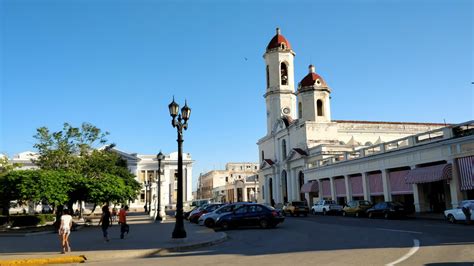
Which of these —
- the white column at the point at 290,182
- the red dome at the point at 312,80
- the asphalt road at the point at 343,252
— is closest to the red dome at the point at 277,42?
the red dome at the point at 312,80

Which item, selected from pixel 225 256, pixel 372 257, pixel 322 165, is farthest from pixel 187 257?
pixel 322 165

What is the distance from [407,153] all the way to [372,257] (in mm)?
25058

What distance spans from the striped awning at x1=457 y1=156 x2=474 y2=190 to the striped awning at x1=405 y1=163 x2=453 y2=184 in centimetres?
72

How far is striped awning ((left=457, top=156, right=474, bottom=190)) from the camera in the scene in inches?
1094

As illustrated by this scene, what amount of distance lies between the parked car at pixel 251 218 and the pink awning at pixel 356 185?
20440mm

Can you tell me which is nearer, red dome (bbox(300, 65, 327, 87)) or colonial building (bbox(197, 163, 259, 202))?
red dome (bbox(300, 65, 327, 87))

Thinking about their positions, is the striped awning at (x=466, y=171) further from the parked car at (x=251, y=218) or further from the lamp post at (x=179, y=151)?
the lamp post at (x=179, y=151)

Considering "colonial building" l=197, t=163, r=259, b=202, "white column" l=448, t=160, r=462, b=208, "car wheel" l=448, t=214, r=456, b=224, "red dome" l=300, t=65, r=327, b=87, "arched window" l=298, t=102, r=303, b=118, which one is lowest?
"car wheel" l=448, t=214, r=456, b=224

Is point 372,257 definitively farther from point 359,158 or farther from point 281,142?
point 281,142

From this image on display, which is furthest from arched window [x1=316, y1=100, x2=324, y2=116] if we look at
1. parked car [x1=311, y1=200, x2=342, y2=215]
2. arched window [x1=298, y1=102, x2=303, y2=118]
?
parked car [x1=311, y1=200, x2=342, y2=215]

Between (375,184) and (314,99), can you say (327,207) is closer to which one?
(375,184)

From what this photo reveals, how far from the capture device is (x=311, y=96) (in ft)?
206

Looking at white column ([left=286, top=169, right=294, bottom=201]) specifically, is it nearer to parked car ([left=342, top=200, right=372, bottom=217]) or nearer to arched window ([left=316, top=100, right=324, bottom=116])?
arched window ([left=316, top=100, right=324, bottom=116])

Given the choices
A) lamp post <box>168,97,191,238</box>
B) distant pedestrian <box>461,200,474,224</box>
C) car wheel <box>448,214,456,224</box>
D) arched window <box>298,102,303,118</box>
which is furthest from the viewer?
arched window <box>298,102,303,118</box>
